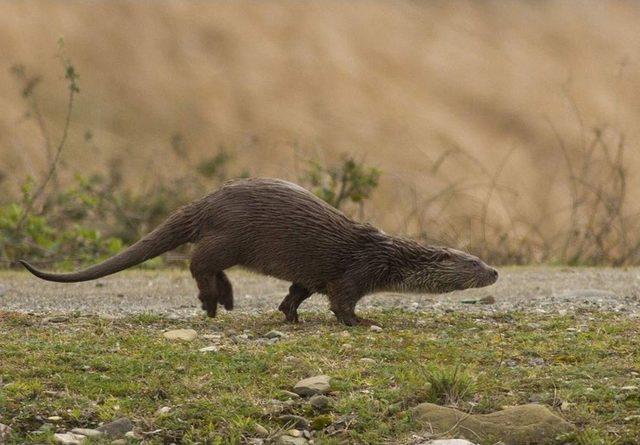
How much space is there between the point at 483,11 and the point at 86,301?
140 feet

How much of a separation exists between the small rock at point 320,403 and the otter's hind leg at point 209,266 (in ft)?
7.42

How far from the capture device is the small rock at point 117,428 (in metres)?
6.14

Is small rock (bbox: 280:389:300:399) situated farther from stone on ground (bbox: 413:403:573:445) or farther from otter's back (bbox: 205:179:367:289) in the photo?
otter's back (bbox: 205:179:367:289)

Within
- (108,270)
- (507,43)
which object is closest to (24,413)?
(108,270)

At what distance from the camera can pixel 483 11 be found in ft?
167

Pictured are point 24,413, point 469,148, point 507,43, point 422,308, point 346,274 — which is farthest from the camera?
point 507,43

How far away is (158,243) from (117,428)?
2.87 meters

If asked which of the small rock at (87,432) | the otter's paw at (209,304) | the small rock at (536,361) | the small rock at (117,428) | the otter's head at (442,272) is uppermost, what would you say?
the otter's head at (442,272)

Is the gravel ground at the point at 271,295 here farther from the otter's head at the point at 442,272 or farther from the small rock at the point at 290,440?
the small rock at the point at 290,440

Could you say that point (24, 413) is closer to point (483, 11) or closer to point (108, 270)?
point (108, 270)

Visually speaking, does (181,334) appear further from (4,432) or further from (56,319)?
(4,432)

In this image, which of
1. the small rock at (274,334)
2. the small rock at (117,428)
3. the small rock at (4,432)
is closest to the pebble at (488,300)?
the small rock at (274,334)

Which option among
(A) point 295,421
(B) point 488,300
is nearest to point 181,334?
(A) point 295,421

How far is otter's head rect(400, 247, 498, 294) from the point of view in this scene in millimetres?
8953
